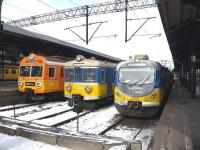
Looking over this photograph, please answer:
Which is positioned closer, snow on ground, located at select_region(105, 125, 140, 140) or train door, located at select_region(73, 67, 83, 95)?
snow on ground, located at select_region(105, 125, 140, 140)

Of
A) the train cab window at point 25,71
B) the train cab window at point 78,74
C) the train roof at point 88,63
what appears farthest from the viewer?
the train cab window at point 25,71

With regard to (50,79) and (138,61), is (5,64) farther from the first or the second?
(138,61)

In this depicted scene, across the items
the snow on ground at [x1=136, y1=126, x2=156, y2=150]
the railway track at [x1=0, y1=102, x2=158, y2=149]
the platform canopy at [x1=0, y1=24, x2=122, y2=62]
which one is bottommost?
the snow on ground at [x1=136, y1=126, x2=156, y2=150]

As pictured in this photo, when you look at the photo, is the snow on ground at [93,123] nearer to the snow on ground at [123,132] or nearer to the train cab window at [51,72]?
the snow on ground at [123,132]

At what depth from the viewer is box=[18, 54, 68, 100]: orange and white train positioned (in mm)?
14920

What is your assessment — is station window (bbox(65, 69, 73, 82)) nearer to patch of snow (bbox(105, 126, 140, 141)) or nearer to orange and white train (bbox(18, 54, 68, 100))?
orange and white train (bbox(18, 54, 68, 100))

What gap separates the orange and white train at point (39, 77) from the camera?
14.9m

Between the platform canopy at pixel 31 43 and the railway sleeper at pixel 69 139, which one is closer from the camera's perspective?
the railway sleeper at pixel 69 139

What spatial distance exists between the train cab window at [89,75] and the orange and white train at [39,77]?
8.81ft

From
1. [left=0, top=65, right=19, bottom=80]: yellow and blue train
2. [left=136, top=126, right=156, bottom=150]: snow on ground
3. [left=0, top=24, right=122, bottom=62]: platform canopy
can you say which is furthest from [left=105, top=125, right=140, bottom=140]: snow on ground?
[left=0, top=65, right=19, bottom=80]: yellow and blue train

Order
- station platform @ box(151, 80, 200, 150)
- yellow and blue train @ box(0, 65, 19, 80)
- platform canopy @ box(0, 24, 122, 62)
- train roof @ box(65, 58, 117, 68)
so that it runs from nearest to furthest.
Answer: station platform @ box(151, 80, 200, 150), train roof @ box(65, 58, 117, 68), platform canopy @ box(0, 24, 122, 62), yellow and blue train @ box(0, 65, 19, 80)

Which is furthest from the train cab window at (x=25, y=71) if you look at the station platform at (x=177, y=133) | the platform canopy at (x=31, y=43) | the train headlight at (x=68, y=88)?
the station platform at (x=177, y=133)

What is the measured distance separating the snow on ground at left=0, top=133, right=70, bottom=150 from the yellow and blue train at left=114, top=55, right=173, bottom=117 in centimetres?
509

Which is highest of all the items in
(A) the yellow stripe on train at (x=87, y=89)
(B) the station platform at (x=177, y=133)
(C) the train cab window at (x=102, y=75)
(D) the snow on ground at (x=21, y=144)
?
(C) the train cab window at (x=102, y=75)
